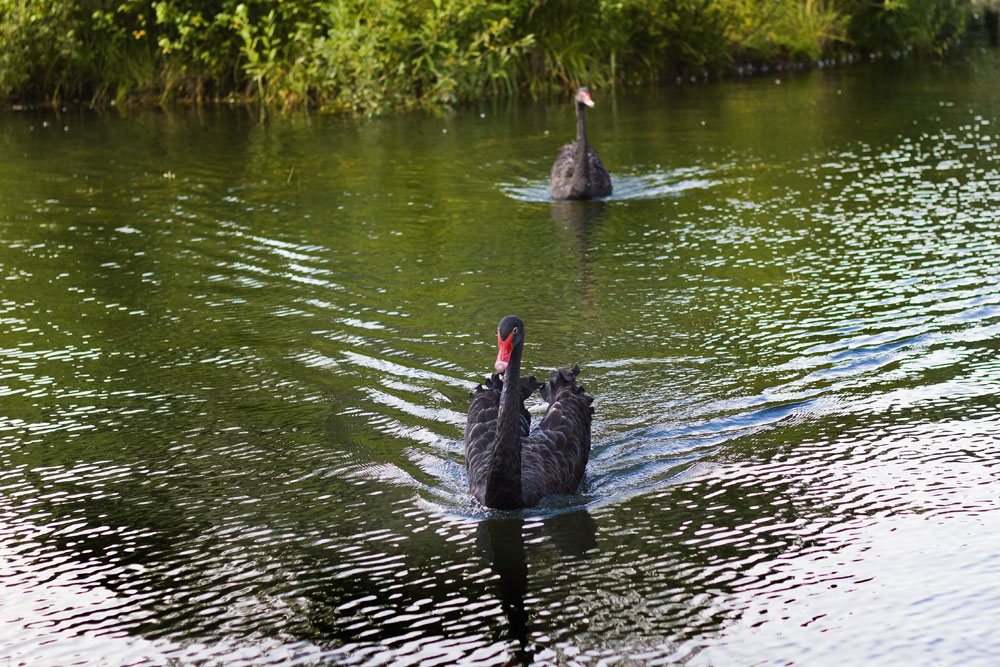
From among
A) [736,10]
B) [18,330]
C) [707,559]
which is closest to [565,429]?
[707,559]

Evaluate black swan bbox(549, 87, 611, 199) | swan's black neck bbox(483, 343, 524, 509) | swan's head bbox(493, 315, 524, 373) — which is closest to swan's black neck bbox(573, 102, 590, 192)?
black swan bbox(549, 87, 611, 199)

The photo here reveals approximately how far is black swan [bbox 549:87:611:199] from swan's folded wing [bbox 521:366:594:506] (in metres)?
7.10

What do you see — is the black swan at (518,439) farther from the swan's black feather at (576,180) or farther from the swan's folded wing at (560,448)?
the swan's black feather at (576,180)

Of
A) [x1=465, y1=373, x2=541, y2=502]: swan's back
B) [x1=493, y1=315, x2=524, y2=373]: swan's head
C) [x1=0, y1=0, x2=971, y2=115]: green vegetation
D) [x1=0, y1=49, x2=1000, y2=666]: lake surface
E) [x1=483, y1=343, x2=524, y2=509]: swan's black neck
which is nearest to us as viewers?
[x1=0, y1=49, x2=1000, y2=666]: lake surface

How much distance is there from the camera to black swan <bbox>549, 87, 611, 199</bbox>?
1411 centimetres

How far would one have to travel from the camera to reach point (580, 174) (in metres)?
14.1

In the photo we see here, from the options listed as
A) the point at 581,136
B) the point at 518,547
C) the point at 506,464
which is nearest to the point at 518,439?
the point at 506,464

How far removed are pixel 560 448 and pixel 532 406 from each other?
1441mm

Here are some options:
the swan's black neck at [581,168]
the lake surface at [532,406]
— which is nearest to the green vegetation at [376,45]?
the lake surface at [532,406]

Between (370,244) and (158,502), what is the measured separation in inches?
236

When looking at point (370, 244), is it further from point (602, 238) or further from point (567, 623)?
point (567, 623)

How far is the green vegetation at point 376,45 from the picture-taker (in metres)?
22.1

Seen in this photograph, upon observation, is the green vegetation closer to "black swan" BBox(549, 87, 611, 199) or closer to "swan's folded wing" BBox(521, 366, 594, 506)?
"black swan" BBox(549, 87, 611, 199)

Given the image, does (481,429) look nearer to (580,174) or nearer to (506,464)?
(506,464)
